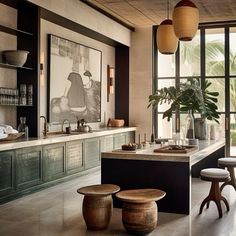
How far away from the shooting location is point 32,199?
5438 millimetres

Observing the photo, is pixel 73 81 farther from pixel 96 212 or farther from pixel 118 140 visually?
pixel 96 212

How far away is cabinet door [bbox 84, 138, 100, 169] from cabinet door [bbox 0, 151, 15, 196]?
2.26 m

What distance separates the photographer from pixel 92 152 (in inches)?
302

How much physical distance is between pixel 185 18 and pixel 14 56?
269cm

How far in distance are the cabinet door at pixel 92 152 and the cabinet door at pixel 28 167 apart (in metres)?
1.62

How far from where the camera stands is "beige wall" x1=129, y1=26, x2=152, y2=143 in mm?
9945

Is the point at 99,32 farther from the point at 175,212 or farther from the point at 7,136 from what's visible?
the point at 175,212

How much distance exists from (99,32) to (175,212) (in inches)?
185

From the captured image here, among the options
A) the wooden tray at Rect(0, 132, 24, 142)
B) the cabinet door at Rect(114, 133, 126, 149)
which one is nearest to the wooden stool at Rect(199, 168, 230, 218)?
the wooden tray at Rect(0, 132, 24, 142)

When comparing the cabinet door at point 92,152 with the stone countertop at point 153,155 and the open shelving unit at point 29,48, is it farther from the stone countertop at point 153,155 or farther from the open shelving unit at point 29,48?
the stone countertop at point 153,155

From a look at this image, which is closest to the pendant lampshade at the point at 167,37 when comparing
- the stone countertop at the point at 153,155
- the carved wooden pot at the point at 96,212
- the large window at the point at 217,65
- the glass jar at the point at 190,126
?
the glass jar at the point at 190,126

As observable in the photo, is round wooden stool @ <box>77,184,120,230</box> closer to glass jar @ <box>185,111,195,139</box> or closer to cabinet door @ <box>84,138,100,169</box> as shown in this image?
glass jar @ <box>185,111,195,139</box>

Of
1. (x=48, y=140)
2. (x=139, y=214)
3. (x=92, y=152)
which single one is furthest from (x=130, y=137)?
(x=139, y=214)

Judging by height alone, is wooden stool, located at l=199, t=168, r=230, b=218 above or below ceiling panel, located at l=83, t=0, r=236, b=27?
below
